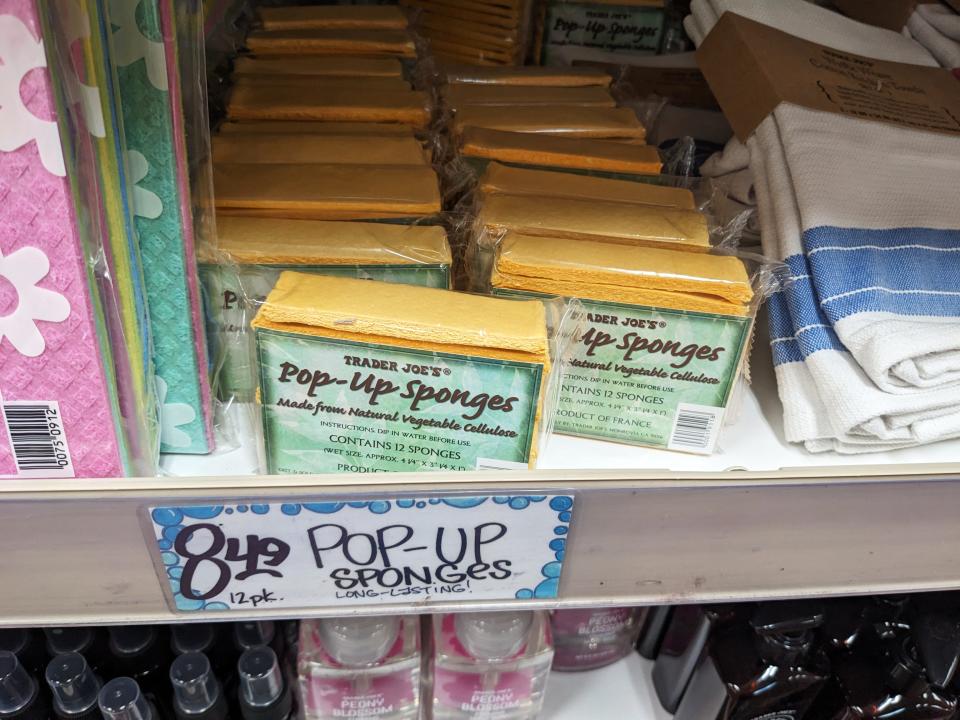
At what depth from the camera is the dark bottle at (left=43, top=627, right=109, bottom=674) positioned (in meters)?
0.74

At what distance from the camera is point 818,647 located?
0.82 m

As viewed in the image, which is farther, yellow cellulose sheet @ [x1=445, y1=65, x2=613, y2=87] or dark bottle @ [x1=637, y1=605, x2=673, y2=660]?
yellow cellulose sheet @ [x1=445, y1=65, x2=613, y2=87]

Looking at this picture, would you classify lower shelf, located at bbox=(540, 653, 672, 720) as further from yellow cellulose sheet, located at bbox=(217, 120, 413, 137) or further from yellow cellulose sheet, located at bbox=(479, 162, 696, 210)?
yellow cellulose sheet, located at bbox=(217, 120, 413, 137)

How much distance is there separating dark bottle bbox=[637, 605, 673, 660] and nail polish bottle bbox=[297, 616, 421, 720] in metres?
0.30

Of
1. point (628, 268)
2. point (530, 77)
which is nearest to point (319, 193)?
point (628, 268)

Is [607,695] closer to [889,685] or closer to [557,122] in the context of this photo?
[889,685]

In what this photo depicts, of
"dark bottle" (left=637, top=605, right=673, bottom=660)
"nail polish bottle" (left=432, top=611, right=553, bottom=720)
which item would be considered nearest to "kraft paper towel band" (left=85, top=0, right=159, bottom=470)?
"nail polish bottle" (left=432, top=611, right=553, bottom=720)

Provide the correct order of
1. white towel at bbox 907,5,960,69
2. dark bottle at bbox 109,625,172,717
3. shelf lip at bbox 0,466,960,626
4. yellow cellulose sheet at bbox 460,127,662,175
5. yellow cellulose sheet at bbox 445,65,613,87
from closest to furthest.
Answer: shelf lip at bbox 0,466,960,626 → dark bottle at bbox 109,625,172,717 → yellow cellulose sheet at bbox 460,127,662,175 → white towel at bbox 907,5,960,69 → yellow cellulose sheet at bbox 445,65,613,87

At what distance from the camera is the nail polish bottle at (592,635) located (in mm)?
933

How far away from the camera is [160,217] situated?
0.57m

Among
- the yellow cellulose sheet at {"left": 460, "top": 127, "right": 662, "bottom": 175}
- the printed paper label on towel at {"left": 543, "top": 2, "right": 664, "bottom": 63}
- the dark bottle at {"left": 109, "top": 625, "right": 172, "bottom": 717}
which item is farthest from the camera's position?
the printed paper label on towel at {"left": 543, "top": 2, "right": 664, "bottom": 63}

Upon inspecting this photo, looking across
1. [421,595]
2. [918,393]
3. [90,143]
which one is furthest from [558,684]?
[90,143]

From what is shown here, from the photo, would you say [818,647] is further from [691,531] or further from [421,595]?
[421,595]

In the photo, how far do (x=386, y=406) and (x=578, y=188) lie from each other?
0.33 m
